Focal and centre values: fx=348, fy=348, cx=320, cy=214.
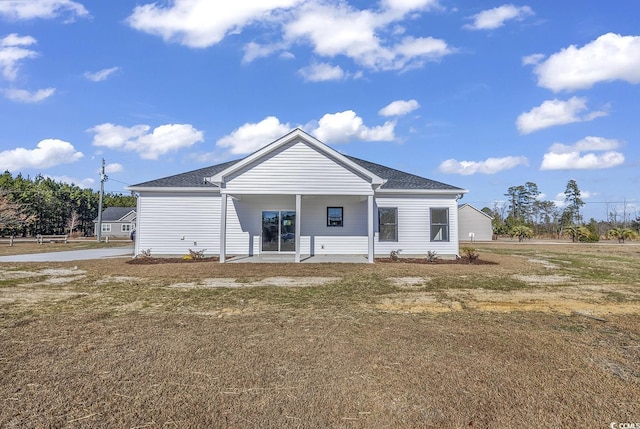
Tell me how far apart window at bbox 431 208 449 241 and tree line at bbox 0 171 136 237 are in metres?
39.0

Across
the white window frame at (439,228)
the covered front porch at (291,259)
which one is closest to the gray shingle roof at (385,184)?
the white window frame at (439,228)

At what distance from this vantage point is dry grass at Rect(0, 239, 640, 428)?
2.87 meters

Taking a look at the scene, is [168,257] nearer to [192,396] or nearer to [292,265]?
[292,265]

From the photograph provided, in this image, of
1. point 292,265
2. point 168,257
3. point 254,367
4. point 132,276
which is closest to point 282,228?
point 292,265

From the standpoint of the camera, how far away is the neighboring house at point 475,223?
41.7m

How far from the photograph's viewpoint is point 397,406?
117 inches

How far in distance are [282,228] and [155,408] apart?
1316cm

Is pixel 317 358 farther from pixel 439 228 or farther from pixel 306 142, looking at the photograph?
pixel 439 228

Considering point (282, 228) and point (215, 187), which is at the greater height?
point (215, 187)

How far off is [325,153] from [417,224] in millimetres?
5545

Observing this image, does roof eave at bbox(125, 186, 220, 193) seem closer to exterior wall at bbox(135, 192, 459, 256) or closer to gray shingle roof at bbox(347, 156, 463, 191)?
exterior wall at bbox(135, 192, 459, 256)

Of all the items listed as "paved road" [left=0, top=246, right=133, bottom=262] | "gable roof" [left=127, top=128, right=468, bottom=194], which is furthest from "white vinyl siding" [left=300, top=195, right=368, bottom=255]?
"paved road" [left=0, top=246, right=133, bottom=262]

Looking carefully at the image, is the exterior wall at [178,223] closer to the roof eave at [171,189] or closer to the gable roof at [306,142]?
the roof eave at [171,189]

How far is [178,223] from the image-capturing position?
612 inches
